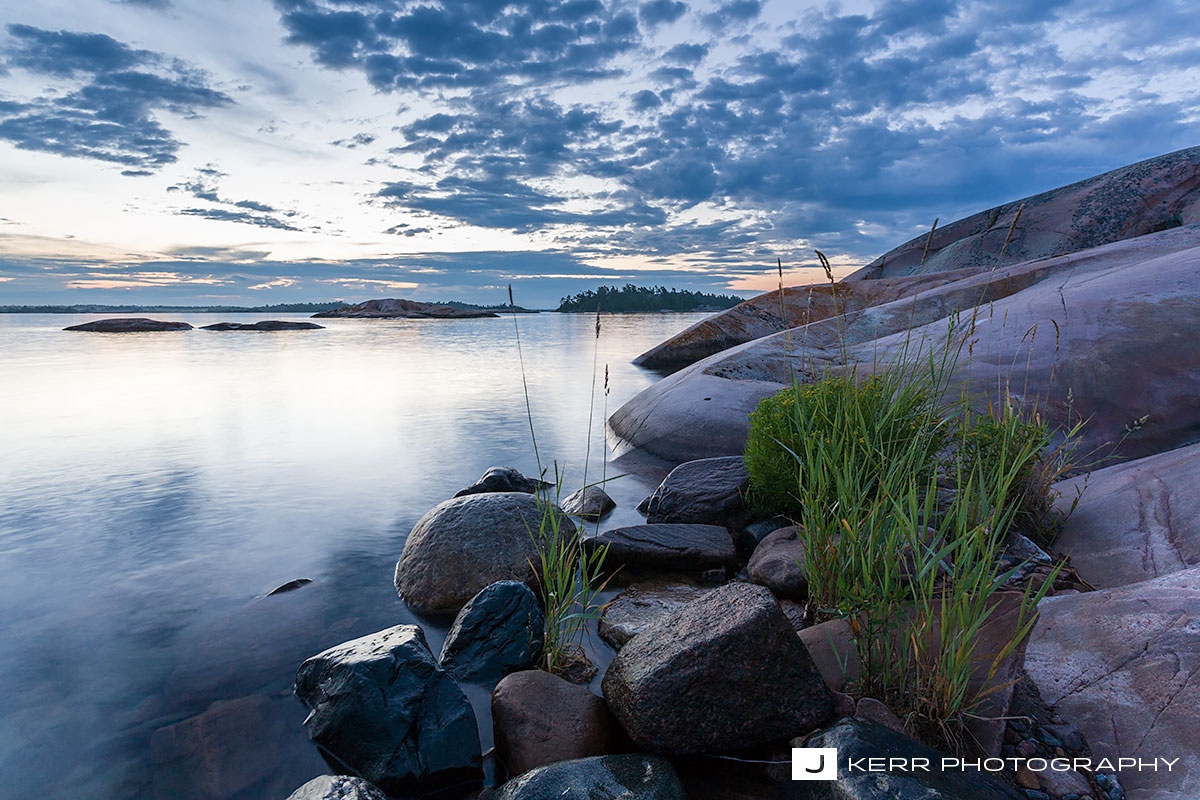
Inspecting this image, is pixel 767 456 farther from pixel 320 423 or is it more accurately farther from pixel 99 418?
pixel 99 418

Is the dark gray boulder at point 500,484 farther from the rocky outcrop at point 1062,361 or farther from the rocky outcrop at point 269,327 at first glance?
the rocky outcrop at point 269,327

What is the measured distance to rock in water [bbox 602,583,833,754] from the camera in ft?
10.3

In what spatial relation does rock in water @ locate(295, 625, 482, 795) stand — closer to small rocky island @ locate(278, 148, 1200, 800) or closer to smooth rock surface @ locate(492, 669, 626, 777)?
small rocky island @ locate(278, 148, 1200, 800)

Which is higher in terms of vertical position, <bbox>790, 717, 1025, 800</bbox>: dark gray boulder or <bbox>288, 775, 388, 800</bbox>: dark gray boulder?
<bbox>790, 717, 1025, 800</bbox>: dark gray boulder

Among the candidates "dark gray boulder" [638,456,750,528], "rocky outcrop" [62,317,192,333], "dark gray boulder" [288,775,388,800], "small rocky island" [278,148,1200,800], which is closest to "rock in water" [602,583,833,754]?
"small rocky island" [278,148,1200,800]

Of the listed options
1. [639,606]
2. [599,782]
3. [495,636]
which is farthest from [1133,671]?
[495,636]

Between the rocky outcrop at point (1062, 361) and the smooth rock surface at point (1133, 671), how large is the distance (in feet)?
5.85

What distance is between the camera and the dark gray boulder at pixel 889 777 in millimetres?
2496

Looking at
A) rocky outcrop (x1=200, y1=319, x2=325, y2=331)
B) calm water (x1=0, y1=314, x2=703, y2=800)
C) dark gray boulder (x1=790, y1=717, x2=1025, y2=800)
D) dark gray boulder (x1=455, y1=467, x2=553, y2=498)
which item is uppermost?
rocky outcrop (x1=200, y1=319, x2=325, y2=331)

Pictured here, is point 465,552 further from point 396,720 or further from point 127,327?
point 127,327

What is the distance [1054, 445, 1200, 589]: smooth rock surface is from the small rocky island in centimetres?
2

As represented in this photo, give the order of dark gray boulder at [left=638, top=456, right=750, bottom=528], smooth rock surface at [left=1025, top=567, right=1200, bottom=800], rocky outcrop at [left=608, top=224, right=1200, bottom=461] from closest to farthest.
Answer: smooth rock surface at [left=1025, top=567, right=1200, bottom=800], dark gray boulder at [left=638, top=456, right=750, bottom=528], rocky outcrop at [left=608, top=224, right=1200, bottom=461]

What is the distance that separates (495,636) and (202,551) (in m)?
4.23

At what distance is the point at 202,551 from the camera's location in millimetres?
6605
